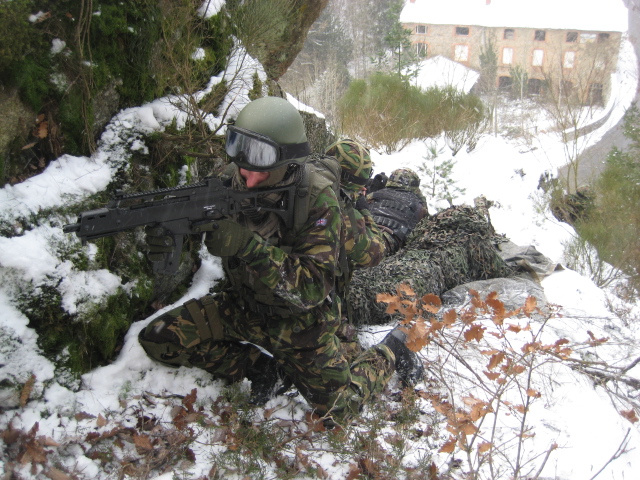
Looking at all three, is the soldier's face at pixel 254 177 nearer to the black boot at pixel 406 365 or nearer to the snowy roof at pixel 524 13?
the black boot at pixel 406 365

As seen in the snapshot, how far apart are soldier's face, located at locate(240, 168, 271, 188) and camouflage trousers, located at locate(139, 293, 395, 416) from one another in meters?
0.70

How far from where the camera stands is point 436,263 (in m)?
4.48

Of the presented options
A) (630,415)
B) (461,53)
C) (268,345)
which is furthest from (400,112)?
(461,53)

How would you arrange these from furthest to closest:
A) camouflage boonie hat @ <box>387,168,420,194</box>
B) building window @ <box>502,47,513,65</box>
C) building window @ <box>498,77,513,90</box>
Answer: building window @ <box>498,77,513,90</box> → building window @ <box>502,47,513,65</box> → camouflage boonie hat @ <box>387,168,420,194</box>

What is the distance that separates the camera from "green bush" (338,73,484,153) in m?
12.2

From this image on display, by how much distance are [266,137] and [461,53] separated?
23.4 meters

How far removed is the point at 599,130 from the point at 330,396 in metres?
21.7

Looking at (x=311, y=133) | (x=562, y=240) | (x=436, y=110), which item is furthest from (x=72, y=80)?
(x=436, y=110)

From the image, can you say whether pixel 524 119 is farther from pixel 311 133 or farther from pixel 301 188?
pixel 301 188

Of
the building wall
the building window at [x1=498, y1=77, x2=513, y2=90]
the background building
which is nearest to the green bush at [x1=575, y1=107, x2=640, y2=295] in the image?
the building wall

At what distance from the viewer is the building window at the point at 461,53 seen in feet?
74.8

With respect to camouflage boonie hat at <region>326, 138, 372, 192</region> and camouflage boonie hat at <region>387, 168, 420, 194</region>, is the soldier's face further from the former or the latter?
camouflage boonie hat at <region>387, 168, 420, 194</region>

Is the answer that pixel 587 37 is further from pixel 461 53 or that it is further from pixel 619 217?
pixel 619 217

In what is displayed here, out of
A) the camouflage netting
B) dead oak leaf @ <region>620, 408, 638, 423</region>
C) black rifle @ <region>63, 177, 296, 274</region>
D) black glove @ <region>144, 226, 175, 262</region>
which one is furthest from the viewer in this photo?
the camouflage netting
